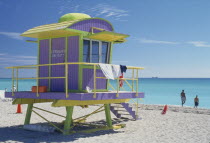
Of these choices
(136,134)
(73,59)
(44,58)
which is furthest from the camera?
(44,58)

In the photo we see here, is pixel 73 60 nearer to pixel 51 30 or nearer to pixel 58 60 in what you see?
pixel 58 60

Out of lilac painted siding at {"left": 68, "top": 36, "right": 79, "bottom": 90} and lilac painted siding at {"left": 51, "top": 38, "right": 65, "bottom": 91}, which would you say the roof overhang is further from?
lilac painted siding at {"left": 51, "top": 38, "right": 65, "bottom": 91}

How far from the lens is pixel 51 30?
13797mm

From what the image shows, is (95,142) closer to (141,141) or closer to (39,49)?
(141,141)

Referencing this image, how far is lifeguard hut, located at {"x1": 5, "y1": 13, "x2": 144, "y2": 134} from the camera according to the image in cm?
1368

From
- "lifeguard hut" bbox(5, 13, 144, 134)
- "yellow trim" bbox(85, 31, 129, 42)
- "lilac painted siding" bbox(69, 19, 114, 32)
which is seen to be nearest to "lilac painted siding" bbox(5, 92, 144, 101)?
"lifeguard hut" bbox(5, 13, 144, 134)

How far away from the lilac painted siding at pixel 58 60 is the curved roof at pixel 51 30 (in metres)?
0.41

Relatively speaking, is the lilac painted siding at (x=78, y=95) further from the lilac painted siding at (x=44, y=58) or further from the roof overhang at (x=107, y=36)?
the roof overhang at (x=107, y=36)

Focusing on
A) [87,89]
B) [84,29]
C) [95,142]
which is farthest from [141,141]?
[84,29]

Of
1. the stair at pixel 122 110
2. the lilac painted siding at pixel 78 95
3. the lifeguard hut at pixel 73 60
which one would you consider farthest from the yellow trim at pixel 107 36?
the stair at pixel 122 110

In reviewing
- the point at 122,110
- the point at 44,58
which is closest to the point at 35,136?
the point at 44,58

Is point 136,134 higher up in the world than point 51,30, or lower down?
lower down

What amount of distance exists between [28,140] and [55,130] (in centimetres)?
226

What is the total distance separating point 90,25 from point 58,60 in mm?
2131
